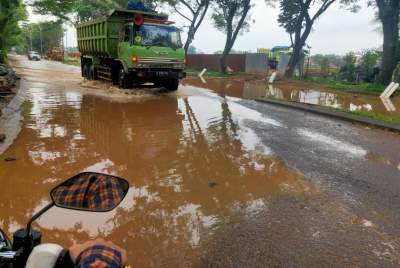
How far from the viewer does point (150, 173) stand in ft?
17.7

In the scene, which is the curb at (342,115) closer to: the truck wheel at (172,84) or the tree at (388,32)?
the truck wheel at (172,84)

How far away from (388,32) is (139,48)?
13146 millimetres

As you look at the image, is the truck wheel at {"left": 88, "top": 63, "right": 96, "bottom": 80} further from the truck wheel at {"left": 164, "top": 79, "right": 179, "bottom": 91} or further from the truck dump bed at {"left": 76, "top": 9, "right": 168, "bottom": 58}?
the truck wheel at {"left": 164, "top": 79, "right": 179, "bottom": 91}

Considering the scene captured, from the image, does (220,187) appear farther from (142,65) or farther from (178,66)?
(178,66)

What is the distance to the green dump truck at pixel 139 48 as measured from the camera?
44.4ft

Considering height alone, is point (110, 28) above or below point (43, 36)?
below

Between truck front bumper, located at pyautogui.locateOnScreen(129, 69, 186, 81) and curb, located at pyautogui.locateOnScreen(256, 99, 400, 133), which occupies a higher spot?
truck front bumper, located at pyautogui.locateOnScreen(129, 69, 186, 81)

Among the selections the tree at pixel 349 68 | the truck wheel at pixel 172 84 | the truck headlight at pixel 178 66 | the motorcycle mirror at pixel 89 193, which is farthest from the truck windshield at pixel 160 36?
the tree at pixel 349 68

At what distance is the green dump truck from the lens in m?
13.5

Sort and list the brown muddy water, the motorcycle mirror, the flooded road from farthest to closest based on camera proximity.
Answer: the brown muddy water → the flooded road → the motorcycle mirror

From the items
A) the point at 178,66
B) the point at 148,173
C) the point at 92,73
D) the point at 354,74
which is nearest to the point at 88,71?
the point at 92,73

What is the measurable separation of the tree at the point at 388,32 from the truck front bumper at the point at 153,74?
37.3 feet

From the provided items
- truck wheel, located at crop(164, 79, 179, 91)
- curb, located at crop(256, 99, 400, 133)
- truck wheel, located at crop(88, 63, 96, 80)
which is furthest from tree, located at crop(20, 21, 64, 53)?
curb, located at crop(256, 99, 400, 133)

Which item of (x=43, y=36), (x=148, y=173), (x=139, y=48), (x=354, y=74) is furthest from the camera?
(x=43, y=36)
